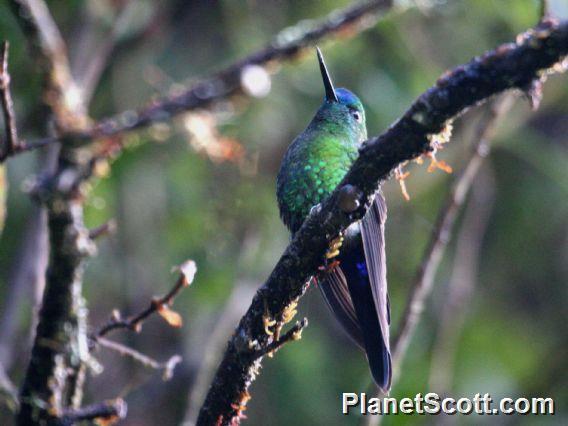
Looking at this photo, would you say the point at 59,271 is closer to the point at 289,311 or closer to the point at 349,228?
the point at 289,311

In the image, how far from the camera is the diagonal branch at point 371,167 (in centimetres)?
160

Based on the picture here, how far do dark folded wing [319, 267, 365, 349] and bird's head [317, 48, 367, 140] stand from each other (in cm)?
90

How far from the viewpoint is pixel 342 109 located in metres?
4.10

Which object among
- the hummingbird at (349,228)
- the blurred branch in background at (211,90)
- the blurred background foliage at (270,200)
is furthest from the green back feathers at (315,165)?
the blurred branch in background at (211,90)

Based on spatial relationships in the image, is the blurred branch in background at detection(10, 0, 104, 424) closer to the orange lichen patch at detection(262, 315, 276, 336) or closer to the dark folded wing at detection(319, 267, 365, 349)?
the orange lichen patch at detection(262, 315, 276, 336)

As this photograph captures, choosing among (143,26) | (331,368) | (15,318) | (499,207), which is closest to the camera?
(15,318)

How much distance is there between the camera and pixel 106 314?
6.00m

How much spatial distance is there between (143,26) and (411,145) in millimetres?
4041

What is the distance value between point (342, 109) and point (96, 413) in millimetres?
2676

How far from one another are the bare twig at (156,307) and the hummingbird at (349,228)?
124 cm

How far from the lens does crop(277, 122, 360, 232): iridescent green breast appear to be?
369cm

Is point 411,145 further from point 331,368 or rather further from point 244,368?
point 331,368

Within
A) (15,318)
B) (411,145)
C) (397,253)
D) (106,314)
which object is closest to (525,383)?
(397,253)

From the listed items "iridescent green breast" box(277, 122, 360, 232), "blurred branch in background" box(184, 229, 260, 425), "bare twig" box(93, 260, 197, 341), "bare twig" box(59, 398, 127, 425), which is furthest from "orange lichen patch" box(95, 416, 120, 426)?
"iridescent green breast" box(277, 122, 360, 232)
